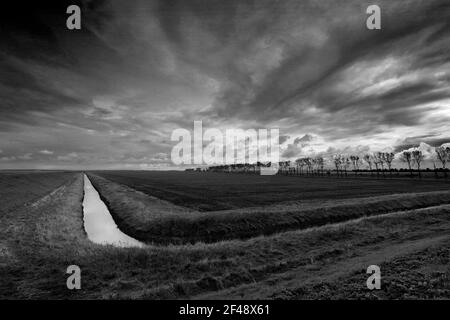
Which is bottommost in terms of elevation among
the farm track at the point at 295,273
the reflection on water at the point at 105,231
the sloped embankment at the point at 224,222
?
the reflection on water at the point at 105,231

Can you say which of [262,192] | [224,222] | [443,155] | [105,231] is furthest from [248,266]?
[443,155]

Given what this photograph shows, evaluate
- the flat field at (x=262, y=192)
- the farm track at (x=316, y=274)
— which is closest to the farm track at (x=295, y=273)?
the farm track at (x=316, y=274)

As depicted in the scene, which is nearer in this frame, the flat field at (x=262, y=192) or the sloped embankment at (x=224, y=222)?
the sloped embankment at (x=224, y=222)

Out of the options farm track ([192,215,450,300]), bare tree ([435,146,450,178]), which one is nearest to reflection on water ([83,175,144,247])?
farm track ([192,215,450,300])

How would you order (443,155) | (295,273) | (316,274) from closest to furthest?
(316,274) → (295,273) → (443,155)

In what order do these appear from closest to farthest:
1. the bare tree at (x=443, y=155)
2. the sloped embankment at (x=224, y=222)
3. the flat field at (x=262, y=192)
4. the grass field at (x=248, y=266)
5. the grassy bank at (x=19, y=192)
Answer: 1. the grass field at (x=248, y=266)
2. the sloped embankment at (x=224, y=222)
3. the grassy bank at (x=19, y=192)
4. the flat field at (x=262, y=192)
5. the bare tree at (x=443, y=155)

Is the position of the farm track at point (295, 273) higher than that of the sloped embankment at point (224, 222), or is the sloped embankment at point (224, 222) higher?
the farm track at point (295, 273)

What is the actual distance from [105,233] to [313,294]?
2238 cm

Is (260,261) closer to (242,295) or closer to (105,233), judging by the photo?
(242,295)

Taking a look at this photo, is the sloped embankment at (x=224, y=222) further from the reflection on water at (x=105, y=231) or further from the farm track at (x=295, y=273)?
the farm track at (x=295, y=273)

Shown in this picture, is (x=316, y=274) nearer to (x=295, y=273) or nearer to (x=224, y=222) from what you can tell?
(x=295, y=273)

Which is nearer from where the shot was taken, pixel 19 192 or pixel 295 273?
pixel 295 273

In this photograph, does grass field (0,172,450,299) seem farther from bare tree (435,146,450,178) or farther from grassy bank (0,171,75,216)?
bare tree (435,146,450,178)
